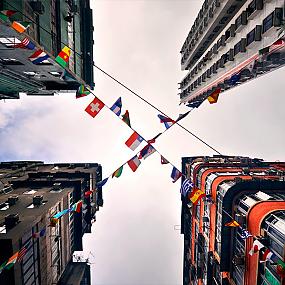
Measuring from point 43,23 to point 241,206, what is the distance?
27.1 metres

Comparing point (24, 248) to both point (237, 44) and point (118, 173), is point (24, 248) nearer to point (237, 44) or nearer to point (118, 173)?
point (118, 173)

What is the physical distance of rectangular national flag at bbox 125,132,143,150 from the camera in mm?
20234

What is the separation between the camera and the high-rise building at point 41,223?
2289 centimetres

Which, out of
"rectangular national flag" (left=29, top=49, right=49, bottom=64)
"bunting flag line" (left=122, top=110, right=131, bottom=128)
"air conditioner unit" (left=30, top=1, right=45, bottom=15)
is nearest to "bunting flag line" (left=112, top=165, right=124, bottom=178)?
"bunting flag line" (left=122, top=110, right=131, bottom=128)

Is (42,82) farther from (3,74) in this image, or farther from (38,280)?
(38,280)

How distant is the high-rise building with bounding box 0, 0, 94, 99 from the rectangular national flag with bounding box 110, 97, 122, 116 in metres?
4.35

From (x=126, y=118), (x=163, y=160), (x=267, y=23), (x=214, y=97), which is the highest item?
(x=267, y=23)

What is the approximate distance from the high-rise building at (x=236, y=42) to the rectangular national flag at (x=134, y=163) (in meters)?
6.81

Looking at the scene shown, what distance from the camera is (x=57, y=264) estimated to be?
32375mm

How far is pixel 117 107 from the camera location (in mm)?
19625

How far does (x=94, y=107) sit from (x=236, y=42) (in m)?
25.8

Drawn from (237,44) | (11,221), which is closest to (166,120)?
(11,221)

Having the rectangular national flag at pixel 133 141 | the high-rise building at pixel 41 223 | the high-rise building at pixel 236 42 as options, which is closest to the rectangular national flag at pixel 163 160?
the rectangular national flag at pixel 133 141

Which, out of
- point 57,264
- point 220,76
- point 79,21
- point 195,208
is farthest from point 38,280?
point 220,76
